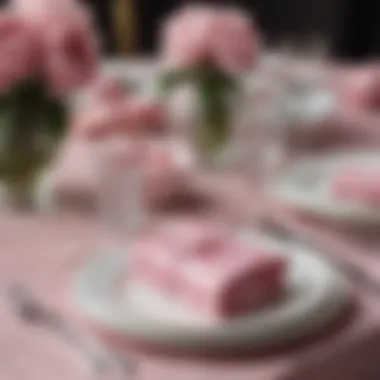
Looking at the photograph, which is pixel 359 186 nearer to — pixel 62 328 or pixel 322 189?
pixel 322 189

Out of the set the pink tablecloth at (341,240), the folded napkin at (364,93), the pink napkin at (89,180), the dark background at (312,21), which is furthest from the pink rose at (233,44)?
the dark background at (312,21)

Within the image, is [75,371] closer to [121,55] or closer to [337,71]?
[337,71]

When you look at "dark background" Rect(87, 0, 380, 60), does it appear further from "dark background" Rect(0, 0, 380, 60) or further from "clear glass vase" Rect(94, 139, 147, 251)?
"clear glass vase" Rect(94, 139, 147, 251)

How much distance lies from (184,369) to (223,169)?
2.11ft

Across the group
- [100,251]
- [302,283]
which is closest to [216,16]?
[100,251]

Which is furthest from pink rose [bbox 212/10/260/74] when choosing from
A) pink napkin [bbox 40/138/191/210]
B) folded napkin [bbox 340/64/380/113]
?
folded napkin [bbox 340/64/380/113]

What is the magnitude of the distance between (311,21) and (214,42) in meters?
2.24

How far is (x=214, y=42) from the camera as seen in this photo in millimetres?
1508

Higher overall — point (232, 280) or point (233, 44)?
point (233, 44)

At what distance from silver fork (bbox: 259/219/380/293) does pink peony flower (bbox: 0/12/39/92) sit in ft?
1.16

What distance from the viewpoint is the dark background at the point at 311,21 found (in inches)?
144

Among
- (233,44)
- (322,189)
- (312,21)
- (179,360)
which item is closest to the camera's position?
→ (179,360)

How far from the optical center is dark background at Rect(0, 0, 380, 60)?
365 centimetres

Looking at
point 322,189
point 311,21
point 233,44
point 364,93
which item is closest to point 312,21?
point 311,21
